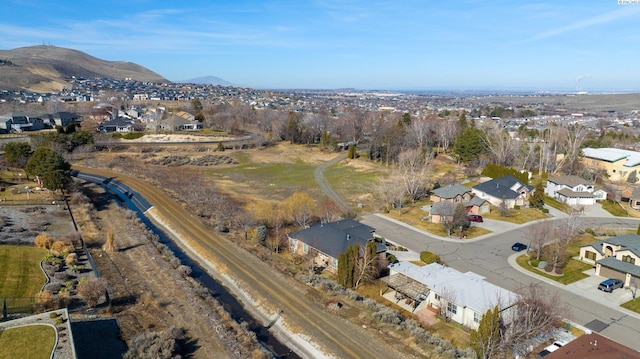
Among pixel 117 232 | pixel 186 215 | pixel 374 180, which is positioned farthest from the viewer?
pixel 374 180

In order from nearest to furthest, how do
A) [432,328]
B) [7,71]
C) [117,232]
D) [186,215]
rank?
1. [432,328]
2. [117,232]
3. [186,215]
4. [7,71]

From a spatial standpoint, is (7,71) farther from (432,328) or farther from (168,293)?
(432,328)

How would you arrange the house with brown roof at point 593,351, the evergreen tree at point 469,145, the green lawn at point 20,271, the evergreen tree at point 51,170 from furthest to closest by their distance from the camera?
1. the evergreen tree at point 469,145
2. the evergreen tree at point 51,170
3. the green lawn at point 20,271
4. the house with brown roof at point 593,351

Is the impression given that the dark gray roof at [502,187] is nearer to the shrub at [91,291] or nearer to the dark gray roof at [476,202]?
the dark gray roof at [476,202]

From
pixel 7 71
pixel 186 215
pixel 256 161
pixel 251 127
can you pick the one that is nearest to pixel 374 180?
pixel 256 161

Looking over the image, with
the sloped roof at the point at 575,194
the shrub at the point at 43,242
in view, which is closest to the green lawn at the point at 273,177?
the shrub at the point at 43,242

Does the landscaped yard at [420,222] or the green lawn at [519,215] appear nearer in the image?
the landscaped yard at [420,222]

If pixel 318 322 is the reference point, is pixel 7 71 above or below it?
above

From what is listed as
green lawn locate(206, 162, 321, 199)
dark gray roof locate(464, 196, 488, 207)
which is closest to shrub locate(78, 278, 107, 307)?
green lawn locate(206, 162, 321, 199)
